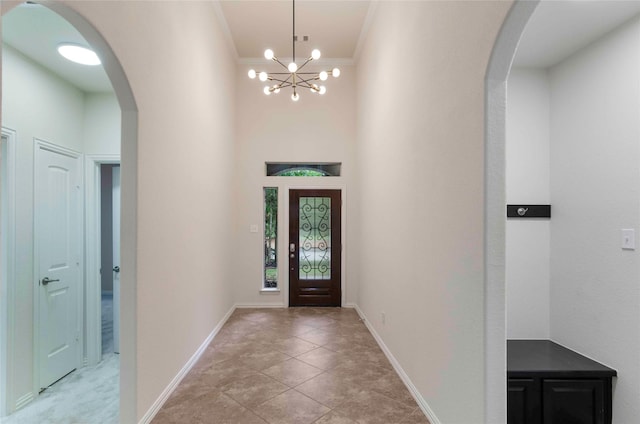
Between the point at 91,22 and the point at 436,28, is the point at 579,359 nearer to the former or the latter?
the point at 436,28

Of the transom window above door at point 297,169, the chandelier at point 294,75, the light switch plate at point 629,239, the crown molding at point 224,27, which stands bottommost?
the light switch plate at point 629,239

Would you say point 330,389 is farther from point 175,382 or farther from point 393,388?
point 175,382

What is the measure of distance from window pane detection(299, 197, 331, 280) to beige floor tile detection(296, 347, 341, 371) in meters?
1.83

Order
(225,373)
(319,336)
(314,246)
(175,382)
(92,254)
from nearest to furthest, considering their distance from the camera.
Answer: (175,382), (225,373), (92,254), (319,336), (314,246)

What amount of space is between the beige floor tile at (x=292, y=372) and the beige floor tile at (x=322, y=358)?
0.24 ft

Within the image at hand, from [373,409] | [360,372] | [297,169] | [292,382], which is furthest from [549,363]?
[297,169]

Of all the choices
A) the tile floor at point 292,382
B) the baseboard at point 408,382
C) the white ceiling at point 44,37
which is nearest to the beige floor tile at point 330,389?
the tile floor at point 292,382

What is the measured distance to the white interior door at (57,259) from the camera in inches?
113

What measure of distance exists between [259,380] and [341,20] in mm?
4379

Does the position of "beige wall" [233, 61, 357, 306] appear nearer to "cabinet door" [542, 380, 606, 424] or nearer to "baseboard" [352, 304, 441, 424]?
"baseboard" [352, 304, 441, 424]

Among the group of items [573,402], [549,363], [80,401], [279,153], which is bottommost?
[80,401]

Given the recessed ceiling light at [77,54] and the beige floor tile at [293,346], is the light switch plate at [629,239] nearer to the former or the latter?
the beige floor tile at [293,346]

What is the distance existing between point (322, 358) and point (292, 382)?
1.79 feet

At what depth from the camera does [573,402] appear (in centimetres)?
227
